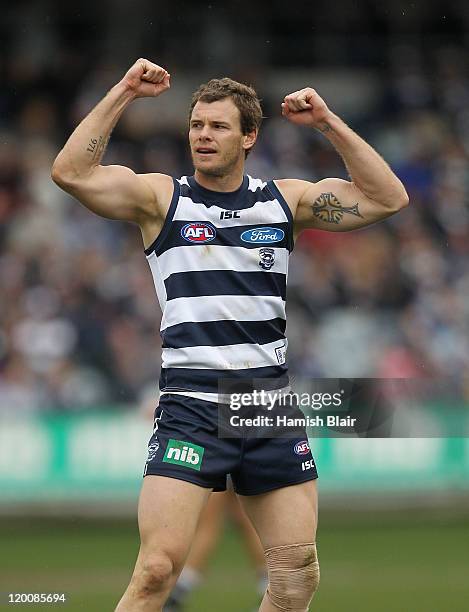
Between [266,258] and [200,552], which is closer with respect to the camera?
[266,258]

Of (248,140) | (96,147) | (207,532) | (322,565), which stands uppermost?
(248,140)

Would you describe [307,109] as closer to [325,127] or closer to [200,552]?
[325,127]

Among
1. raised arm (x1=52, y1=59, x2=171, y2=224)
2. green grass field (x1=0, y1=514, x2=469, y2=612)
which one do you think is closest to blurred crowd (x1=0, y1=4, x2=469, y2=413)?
green grass field (x1=0, y1=514, x2=469, y2=612)

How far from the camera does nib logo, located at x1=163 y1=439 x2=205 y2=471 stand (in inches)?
207

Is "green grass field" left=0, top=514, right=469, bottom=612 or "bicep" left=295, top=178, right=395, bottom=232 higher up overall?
"bicep" left=295, top=178, right=395, bottom=232

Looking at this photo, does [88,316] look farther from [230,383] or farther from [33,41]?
[230,383]

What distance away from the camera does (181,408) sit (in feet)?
17.7

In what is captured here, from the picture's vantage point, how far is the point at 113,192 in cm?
547

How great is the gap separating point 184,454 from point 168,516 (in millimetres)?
299

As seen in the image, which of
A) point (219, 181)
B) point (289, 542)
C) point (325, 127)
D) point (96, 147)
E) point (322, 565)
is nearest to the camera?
point (289, 542)

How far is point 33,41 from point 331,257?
5525mm

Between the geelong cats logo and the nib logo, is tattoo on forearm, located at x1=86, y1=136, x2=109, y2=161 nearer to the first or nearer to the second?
the geelong cats logo

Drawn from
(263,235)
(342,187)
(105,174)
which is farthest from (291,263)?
(105,174)

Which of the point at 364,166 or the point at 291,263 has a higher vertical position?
the point at 291,263
